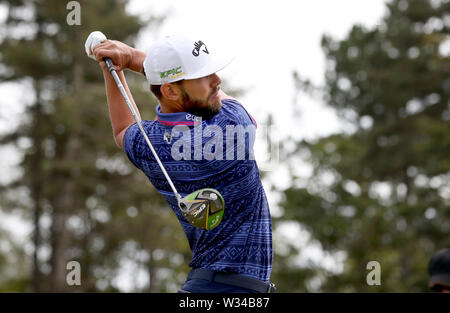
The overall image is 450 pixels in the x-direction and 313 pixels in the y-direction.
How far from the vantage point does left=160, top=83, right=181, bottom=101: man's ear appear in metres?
3.09

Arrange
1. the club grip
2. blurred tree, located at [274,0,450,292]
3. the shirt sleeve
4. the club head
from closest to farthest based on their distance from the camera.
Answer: the club head → the shirt sleeve → the club grip → blurred tree, located at [274,0,450,292]

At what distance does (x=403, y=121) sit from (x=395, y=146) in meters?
0.99

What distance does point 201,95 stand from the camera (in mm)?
3066

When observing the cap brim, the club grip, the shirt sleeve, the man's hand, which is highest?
the man's hand

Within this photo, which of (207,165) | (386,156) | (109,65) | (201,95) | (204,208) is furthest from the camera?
(386,156)

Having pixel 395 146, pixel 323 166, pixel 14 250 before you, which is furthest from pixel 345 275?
pixel 14 250

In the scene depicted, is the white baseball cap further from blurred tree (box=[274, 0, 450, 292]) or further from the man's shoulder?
blurred tree (box=[274, 0, 450, 292])

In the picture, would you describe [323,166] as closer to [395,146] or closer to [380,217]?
[380,217]

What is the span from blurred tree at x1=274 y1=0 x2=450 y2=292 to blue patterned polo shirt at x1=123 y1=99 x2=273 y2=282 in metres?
15.8

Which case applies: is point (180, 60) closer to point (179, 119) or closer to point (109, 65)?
point (179, 119)

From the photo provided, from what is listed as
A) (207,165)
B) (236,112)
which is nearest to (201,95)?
(236,112)

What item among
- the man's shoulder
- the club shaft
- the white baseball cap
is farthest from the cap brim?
the club shaft

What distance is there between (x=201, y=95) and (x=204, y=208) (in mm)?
583

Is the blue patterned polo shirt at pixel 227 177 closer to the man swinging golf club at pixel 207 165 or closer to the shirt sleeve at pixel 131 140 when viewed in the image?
the man swinging golf club at pixel 207 165
